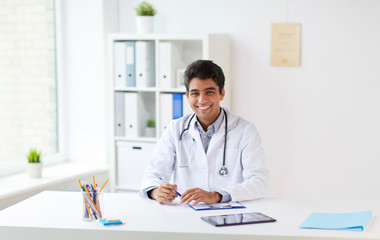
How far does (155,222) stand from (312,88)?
2.07m

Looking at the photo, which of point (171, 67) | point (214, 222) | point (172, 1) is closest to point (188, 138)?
point (214, 222)

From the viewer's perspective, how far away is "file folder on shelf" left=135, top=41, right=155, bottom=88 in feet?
12.1

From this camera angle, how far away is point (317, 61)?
147 inches

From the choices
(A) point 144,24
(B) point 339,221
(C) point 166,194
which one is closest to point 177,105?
(A) point 144,24

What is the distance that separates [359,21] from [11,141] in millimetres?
2449

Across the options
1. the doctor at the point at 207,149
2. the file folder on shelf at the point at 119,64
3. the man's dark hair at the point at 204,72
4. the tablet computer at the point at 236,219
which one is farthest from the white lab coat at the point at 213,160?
the file folder on shelf at the point at 119,64

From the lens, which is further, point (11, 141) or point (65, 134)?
point (65, 134)

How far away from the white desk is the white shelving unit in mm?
1383

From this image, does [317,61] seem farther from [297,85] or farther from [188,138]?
[188,138]

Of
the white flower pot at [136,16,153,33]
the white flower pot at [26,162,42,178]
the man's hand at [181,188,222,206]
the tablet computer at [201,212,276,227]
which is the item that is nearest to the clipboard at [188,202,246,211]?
the man's hand at [181,188,222,206]

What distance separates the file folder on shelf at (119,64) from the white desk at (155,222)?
1490mm

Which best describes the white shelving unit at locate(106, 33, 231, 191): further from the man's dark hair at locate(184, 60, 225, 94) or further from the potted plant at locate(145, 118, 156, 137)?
the man's dark hair at locate(184, 60, 225, 94)

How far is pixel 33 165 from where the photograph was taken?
3484 mm

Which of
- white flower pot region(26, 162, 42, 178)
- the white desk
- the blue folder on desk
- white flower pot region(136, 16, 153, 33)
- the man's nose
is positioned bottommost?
white flower pot region(26, 162, 42, 178)
